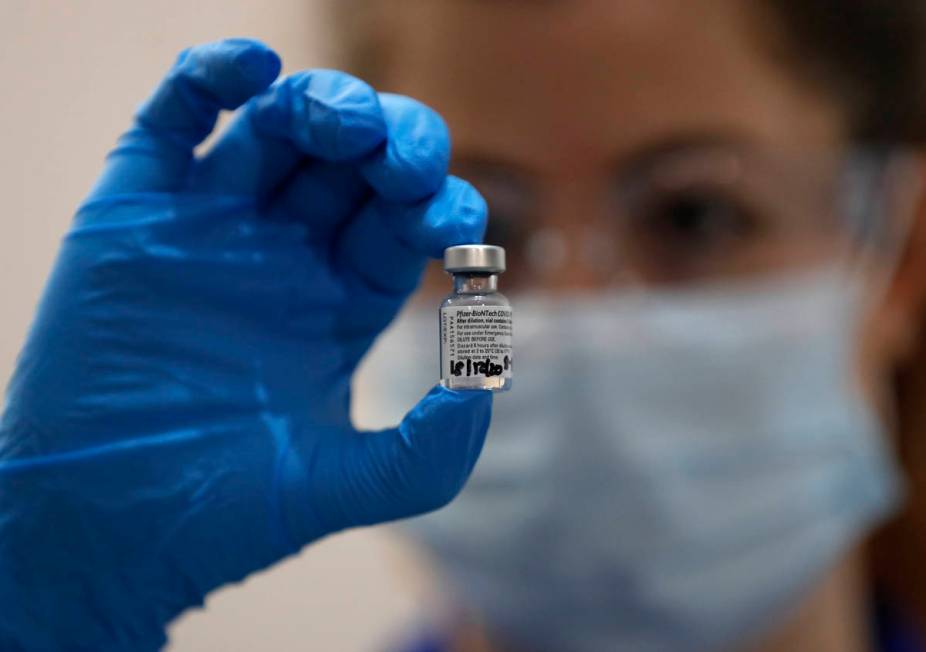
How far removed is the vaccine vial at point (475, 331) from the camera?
0.51 meters

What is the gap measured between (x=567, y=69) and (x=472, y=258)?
628 millimetres

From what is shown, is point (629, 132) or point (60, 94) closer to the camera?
point (60, 94)

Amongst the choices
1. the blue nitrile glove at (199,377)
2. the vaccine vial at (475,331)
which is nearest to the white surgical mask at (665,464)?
the blue nitrile glove at (199,377)

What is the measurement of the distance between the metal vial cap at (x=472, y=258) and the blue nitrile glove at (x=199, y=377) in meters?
0.03

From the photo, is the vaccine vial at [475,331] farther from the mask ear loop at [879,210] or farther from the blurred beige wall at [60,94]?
the mask ear loop at [879,210]

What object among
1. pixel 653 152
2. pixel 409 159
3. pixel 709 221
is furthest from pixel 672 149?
pixel 409 159

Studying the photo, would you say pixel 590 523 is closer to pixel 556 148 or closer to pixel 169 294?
pixel 556 148

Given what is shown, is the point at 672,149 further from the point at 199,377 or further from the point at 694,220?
the point at 199,377

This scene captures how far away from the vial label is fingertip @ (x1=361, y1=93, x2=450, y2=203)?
0.10 m

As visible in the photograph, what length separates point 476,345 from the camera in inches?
20.0

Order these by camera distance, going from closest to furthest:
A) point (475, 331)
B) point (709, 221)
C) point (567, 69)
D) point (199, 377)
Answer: point (475, 331), point (199, 377), point (567, 69), point (709, 221)

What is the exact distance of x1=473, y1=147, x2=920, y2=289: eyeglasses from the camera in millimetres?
1146

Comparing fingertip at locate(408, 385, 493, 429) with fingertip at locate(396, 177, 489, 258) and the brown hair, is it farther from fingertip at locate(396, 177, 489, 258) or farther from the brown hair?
the brown hair

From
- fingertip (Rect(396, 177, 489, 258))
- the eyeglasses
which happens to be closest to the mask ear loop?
the eyeglasses
